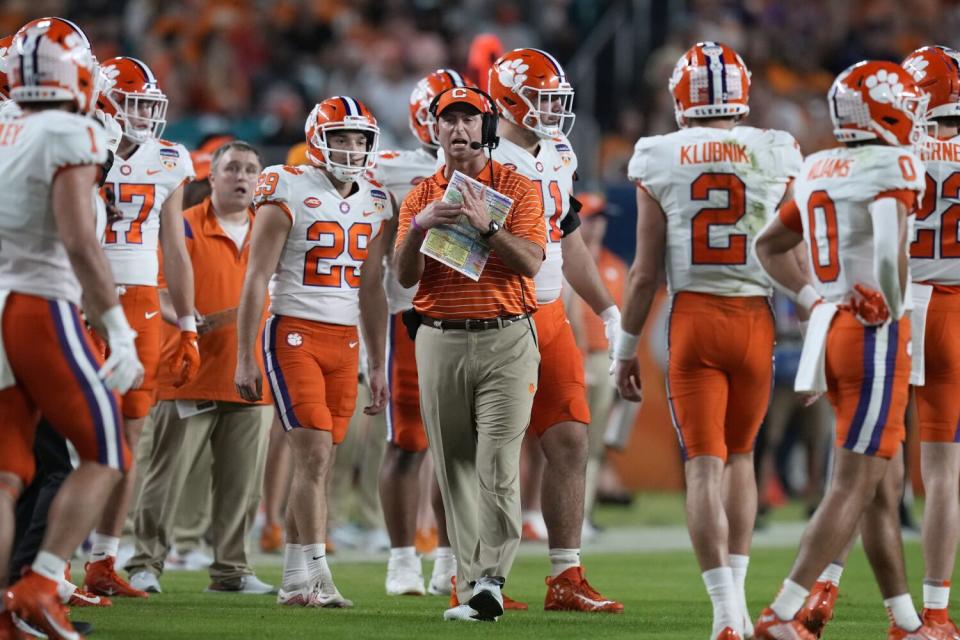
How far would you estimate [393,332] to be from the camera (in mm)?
7559

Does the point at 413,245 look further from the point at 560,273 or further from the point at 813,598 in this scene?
the point at 813,598

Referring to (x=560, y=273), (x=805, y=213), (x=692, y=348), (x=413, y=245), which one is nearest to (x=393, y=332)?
(x=560, y=273)

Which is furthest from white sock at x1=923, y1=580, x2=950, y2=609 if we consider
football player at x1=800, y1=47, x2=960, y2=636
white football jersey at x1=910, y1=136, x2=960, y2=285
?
white football jersey at x1=910, y1=136, x2=960, y2=285

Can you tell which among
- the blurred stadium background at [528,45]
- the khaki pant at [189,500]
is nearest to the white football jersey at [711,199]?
the khaki pant at [189,500]

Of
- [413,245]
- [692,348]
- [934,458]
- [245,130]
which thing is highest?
[245,130]

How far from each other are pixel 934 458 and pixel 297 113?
9.49 m

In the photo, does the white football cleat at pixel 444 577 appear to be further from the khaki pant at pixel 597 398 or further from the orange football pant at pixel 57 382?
the khaki pant at pixel 597 398

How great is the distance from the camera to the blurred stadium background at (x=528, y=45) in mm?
15234

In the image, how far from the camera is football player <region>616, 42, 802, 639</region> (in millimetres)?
5742

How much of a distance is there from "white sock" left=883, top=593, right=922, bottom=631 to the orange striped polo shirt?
5.99 ft

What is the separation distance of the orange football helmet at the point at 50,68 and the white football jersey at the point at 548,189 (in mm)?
1974

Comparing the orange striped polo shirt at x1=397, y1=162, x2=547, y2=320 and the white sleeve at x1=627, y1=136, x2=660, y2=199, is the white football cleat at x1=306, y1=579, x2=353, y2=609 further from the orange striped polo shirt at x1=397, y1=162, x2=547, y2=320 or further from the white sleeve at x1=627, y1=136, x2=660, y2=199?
the white sleeve at x1=627, y1=136, x2=660, y2=199

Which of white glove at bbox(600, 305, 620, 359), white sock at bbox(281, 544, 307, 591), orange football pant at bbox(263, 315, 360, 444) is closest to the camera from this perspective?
orange football pant at bbox(263, 315, 360, 444)

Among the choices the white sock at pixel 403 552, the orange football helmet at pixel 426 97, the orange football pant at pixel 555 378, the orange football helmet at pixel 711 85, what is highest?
the orange football helmet at pixel 426 97
